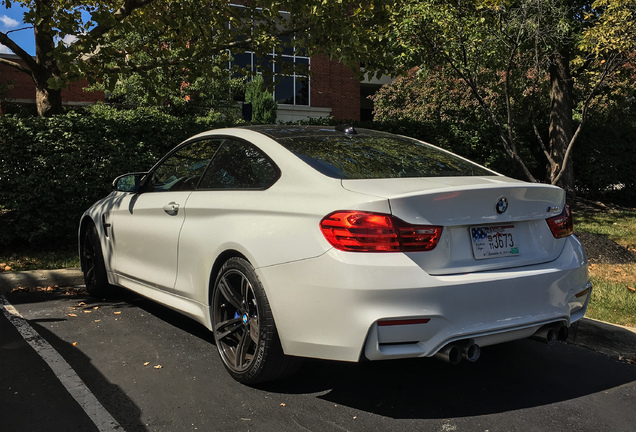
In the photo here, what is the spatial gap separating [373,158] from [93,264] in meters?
3.44

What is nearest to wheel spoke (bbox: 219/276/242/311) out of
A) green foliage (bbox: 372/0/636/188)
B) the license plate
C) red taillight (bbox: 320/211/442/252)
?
red taillight (bbox: 320/211/442/252)

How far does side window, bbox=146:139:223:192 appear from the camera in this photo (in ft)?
14.6

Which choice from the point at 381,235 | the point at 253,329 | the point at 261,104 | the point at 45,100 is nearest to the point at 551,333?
the point at 381,235

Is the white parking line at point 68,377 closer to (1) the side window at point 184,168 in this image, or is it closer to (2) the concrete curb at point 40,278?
(2) the concrete curb at point 40,278

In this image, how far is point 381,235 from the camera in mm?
A: 3035

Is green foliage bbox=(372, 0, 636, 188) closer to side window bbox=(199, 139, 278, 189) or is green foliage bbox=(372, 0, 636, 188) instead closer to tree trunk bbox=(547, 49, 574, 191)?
tree trunk bbox=(547, 49, 574, 191)

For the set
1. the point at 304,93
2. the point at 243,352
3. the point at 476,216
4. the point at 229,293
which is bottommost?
the point at 243,352

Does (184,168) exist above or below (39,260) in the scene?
above

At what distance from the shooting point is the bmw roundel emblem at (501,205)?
3.29 m

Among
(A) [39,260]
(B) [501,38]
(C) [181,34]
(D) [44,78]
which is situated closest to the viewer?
(A) [39,260]

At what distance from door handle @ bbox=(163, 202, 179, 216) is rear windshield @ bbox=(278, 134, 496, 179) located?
0.97m

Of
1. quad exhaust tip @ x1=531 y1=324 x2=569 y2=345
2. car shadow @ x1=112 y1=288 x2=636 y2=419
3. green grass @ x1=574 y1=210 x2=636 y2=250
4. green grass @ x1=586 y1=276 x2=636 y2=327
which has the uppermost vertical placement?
quad exhaust tip @ x1=531 y1=324 x2=569 y2=345

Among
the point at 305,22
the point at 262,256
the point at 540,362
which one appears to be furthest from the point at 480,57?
the point at 262,256

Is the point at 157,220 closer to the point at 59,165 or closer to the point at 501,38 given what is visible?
the point at 59,165
